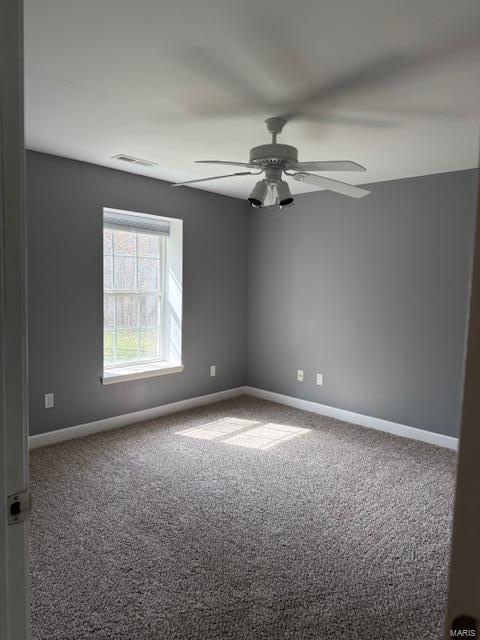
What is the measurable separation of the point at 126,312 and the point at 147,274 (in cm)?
47

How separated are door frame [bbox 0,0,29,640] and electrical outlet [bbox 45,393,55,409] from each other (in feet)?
10.1

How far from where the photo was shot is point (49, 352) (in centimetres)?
380

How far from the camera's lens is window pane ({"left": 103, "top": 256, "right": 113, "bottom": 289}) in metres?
4.27

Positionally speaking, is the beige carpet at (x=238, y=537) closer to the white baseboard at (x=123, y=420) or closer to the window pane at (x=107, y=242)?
the white baseboard at (x=123, y=420)

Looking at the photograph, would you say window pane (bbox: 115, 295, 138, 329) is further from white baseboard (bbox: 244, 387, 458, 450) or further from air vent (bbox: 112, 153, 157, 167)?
white baseboard (bbox: 244, 387, 458, 450)

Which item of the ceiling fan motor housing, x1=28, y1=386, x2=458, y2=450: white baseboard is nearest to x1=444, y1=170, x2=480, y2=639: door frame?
the ceiling fan motor housing

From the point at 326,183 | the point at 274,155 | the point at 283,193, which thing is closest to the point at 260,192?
the point at 283,193

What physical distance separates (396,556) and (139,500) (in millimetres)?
1587

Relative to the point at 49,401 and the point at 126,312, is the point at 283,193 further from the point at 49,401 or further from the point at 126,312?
the point at 49,401

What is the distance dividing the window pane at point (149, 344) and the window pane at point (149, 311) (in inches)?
3.0

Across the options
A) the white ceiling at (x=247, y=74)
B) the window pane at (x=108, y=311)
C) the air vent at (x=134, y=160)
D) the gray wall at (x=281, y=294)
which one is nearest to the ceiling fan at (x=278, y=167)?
the white ceiling at (x=247, y=74)

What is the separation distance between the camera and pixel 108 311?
433 centimetres

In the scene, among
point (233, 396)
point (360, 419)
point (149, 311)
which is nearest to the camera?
point (360, 419)

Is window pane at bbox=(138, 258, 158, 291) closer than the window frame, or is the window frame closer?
the window frame
